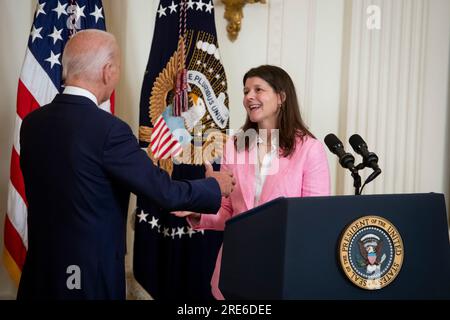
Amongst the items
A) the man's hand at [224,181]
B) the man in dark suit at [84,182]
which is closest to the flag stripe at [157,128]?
the man's hand at [224,181]

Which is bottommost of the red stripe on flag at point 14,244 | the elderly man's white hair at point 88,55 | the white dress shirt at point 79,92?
the red stripe on flag at point 14,244

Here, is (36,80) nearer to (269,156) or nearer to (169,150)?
(169,150)

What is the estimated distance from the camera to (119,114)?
4.04 meters

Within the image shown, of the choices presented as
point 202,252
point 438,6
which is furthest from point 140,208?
point 438,6

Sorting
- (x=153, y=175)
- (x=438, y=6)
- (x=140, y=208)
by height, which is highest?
(x=438, y=6)

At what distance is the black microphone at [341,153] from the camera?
6.60 feet

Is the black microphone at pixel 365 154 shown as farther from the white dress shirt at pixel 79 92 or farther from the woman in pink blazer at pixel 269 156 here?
the white dress shirt at pixel 79 92

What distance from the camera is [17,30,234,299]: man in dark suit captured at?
1.91 meters

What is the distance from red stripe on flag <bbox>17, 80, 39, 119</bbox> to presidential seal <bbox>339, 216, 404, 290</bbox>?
243 cm

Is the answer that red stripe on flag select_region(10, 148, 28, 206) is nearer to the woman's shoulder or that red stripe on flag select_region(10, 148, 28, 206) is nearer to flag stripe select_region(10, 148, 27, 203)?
flag stripe select_region(10, 148, 27, 203)

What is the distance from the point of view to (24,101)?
3367mm

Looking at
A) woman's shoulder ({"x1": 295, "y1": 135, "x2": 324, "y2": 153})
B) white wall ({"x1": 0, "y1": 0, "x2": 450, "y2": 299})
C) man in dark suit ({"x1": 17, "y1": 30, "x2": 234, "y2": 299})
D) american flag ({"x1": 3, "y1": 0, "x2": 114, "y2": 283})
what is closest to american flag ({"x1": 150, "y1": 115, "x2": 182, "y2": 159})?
american flag ({"x1": 3, "y1": 0, "x2": 114, "y2": 283})

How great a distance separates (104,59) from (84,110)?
0.19 meters

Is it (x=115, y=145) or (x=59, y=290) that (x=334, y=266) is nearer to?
(x=115, y=145)
